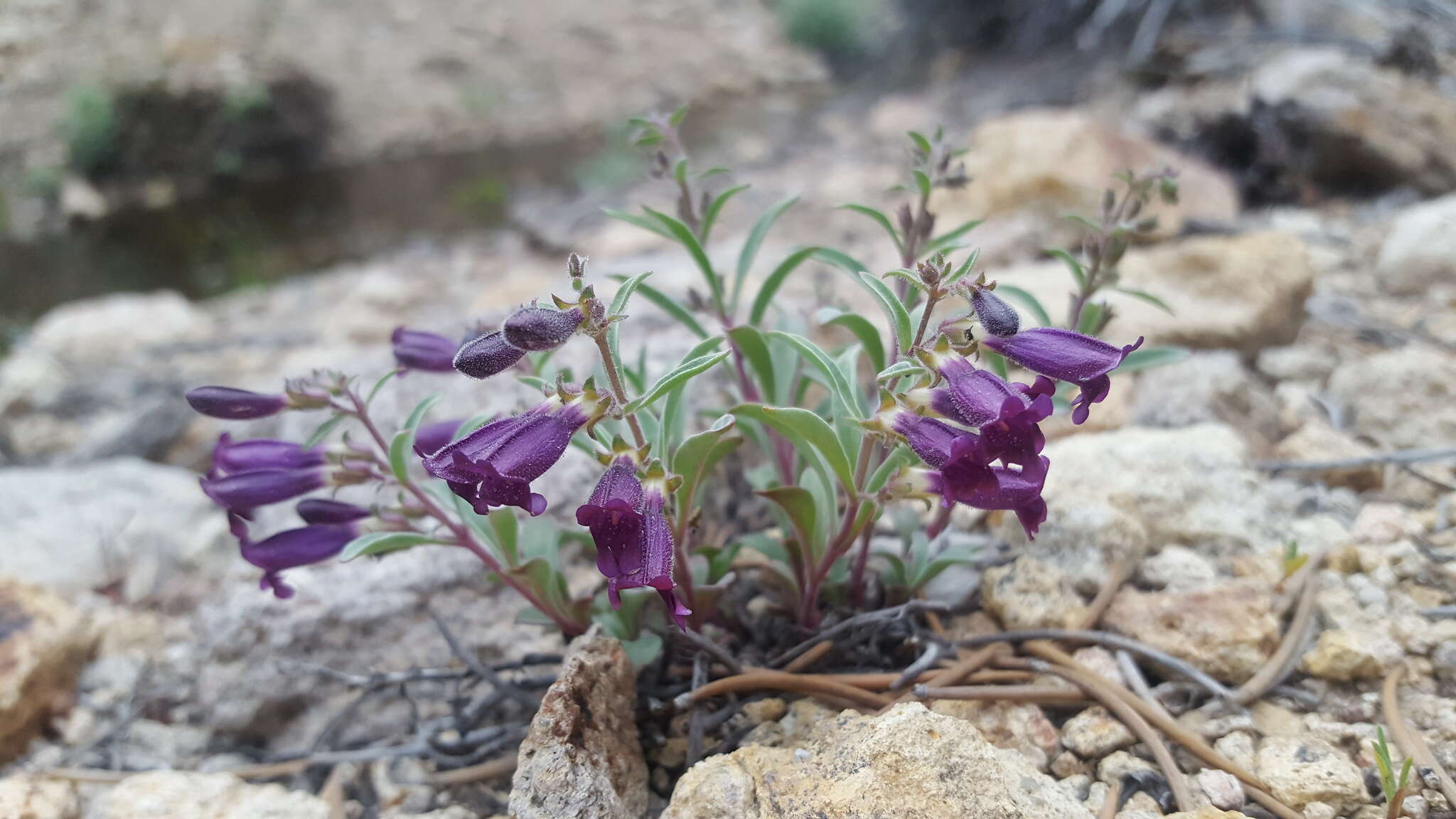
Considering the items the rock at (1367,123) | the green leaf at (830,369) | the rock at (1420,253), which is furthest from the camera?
the rock at (1367,123)

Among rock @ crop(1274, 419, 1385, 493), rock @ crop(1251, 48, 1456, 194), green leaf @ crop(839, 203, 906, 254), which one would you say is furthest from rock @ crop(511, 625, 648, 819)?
rock @ crop(1251, 48, 1456, 194)

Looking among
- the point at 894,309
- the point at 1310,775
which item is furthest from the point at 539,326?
the point at 1310,775

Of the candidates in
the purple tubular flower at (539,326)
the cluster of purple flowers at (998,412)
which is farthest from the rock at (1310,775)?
the purple tubular flower at (539,326)

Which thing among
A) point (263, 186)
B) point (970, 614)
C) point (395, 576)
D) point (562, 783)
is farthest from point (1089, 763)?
point (263, 186)

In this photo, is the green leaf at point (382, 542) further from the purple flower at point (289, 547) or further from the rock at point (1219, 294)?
the rock at point (1219, 294)

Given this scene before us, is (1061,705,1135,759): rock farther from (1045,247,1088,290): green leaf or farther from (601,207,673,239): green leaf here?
(601,207,673,239): green leaf

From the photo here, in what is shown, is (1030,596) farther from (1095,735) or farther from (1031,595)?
(1095,735)
